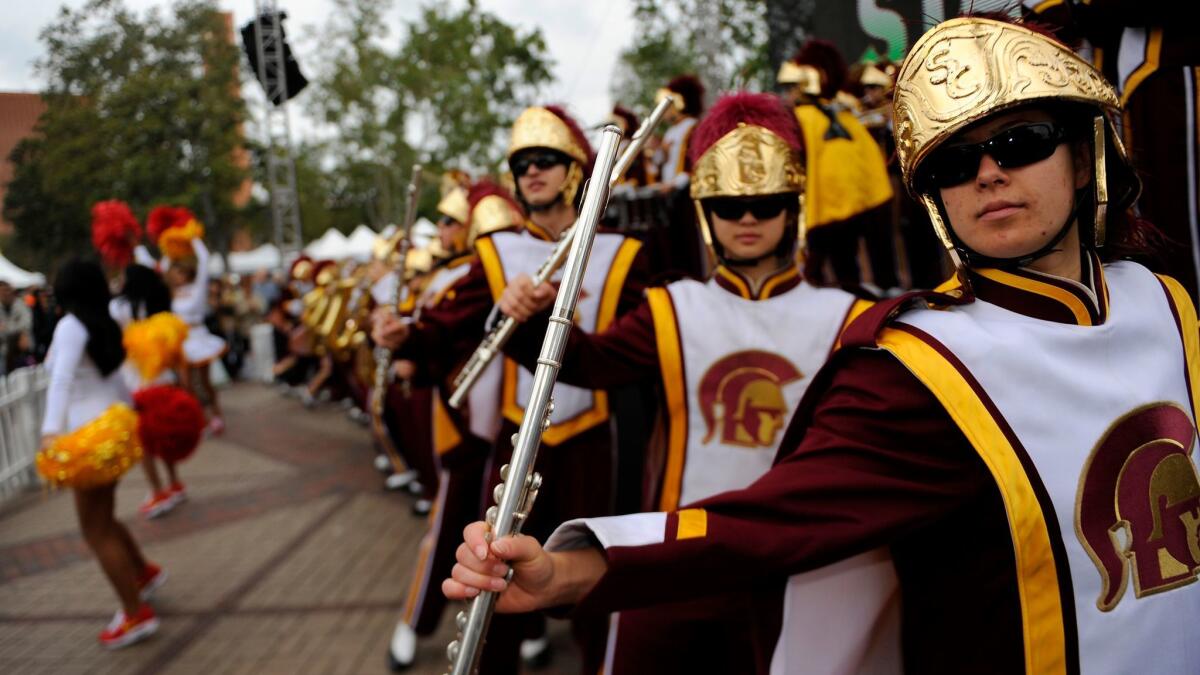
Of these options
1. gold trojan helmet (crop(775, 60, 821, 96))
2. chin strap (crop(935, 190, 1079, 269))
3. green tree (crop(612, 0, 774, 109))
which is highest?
green tree (crop(612, 0, 774, 109))

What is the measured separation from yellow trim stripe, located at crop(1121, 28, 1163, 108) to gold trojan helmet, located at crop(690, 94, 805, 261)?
1025mm

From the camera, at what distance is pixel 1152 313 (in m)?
1.44

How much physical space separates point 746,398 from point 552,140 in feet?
5.03

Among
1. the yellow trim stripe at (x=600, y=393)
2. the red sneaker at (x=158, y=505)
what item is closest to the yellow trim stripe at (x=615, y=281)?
the yellow trim stripe at (x=600, y=393)

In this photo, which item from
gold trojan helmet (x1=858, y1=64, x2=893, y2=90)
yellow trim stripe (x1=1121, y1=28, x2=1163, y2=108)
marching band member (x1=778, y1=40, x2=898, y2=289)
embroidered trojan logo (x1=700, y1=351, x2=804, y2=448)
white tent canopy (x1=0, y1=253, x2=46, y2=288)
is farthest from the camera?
white tent canopy (x1=0, y1=253, x2=46, y2=288)

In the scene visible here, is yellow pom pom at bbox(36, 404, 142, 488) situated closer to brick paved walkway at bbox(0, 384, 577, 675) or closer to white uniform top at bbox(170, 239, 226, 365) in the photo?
brick paved walkway at bbox(0, 384, 577, 675)

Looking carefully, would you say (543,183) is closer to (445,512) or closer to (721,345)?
(721,345)

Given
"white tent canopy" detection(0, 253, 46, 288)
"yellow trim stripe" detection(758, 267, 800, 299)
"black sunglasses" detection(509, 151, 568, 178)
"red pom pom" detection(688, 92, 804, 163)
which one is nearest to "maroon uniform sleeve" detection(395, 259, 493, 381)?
"black sunglasses" detection(509, 151, 568, 178)

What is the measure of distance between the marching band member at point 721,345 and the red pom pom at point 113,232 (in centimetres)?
552

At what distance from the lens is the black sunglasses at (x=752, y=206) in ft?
7.82

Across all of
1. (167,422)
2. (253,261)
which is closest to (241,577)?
(167,422)

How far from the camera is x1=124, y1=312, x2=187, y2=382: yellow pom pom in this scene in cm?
555

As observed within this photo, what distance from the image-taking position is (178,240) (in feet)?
29.1

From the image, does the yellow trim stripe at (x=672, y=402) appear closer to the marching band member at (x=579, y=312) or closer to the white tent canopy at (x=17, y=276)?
the marching band member at (x=579, y=312)
